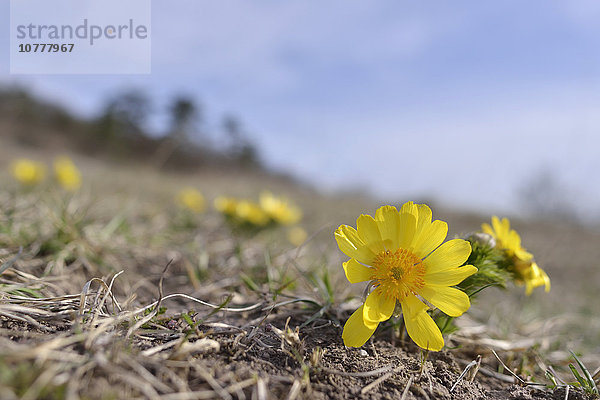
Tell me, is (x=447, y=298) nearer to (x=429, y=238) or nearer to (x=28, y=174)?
(x=429, y=238)

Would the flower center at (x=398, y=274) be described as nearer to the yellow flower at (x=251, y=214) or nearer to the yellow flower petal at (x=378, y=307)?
the yellow flower petal at (x=378, y=307)

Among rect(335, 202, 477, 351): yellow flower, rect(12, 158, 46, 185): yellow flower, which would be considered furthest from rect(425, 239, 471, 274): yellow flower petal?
rect(12, 158, 46, 185): yellow flower

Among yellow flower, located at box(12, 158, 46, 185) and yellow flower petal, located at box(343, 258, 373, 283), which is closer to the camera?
yellow flower petal, located at box(343, 258, 373, 283)

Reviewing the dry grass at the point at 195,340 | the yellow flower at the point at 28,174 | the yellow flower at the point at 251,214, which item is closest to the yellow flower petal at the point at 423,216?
the dry grass at the point at 195,340

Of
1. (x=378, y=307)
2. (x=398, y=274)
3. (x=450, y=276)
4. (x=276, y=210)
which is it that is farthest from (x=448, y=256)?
(x=276, y=210)

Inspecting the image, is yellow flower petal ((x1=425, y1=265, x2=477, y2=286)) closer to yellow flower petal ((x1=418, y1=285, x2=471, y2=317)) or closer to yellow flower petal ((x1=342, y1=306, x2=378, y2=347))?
yellow flower petal ((x1=418, y1=285, x2=471, y2=317))

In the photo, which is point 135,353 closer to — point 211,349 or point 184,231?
point 211,349
